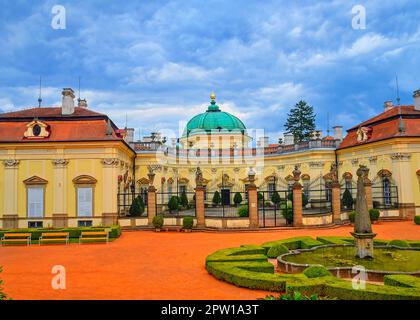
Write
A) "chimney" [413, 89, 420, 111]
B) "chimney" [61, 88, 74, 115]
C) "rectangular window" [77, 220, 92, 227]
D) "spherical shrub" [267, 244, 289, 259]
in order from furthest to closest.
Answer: "chimney" [413, 89, 420, 111] → "chimney" [61, 88, 74, 115] → "rectangular window" [77, 220, 92, 227] → "spherical shrub" [267, 244, 289, 259]

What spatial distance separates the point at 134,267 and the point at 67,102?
19749 millimetres

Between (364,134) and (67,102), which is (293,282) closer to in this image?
(67,102)

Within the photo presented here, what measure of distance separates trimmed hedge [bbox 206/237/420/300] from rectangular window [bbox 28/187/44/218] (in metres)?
18.5

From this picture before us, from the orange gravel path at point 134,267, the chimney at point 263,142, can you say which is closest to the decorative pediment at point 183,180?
the chimney at point 263,142

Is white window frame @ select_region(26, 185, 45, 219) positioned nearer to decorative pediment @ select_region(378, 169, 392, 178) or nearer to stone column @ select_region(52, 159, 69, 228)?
stone column @ select_region(52, 159, 69, 228)

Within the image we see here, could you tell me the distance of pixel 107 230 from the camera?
79.6ft

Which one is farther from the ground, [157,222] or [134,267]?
[157,222]

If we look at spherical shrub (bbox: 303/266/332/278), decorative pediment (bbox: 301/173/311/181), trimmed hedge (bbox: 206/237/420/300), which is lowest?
trimmed hedge (bbox: 206/237/420/300)

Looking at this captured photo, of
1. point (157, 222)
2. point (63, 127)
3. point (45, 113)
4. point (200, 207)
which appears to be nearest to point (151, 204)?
point (157, 222)

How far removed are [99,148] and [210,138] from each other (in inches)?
992

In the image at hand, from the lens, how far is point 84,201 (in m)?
28.3

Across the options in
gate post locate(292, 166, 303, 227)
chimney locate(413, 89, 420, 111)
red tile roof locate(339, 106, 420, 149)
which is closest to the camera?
gate post locate(292, 166, 303, 227)

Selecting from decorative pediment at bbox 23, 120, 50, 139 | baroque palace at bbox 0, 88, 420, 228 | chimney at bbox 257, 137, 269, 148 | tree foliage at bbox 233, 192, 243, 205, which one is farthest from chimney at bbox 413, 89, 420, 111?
decorative pediment at bbox 23, 120, 50, 139

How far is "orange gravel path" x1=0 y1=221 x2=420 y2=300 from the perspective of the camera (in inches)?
447
